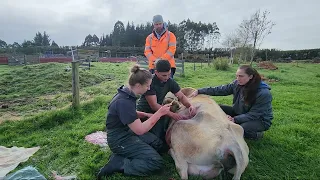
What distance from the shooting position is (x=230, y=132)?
135 inches

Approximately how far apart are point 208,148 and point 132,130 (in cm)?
98

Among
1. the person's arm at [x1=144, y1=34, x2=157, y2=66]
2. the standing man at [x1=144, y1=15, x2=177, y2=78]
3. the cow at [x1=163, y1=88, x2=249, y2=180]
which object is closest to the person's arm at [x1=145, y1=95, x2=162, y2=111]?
the cow at [x1=163, y1=88, x2=249, y2=180]

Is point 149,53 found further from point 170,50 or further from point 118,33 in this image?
point 118,33

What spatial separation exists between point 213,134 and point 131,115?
105 cm

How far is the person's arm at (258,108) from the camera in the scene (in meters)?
4.54

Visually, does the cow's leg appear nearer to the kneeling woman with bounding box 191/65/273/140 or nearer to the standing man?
the kneeling woman with bounding box 191/65/273/140

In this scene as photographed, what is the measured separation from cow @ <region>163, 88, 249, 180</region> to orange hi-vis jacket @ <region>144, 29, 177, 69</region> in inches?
97.2

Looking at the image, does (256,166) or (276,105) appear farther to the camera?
(276,105)

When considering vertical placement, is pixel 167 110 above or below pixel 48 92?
above

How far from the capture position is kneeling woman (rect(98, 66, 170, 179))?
11.5ft

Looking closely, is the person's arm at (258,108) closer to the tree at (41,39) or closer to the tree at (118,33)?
the tree at (118,33)

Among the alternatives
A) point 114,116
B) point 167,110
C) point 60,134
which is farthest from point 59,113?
point 167,110

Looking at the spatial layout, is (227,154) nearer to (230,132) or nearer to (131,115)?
(230,132)

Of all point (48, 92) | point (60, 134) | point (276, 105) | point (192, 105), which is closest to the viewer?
point (192, 105)
